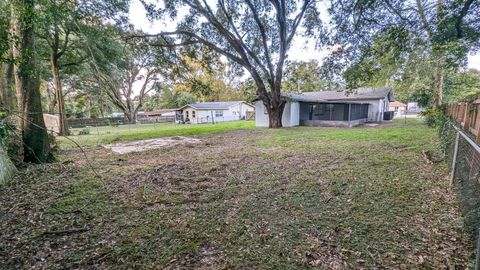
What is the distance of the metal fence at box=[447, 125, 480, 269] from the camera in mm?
2268

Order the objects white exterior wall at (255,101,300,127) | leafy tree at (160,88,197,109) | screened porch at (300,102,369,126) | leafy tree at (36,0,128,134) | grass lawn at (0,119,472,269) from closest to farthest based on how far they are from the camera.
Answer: grass lawn at (0,119,472,269) → leafy tree at (36,0,128,134) → screened porch at (300,102,369,126) → white exterior wall at (255,101,300,127) → leafy tree at (160,88,197,109)

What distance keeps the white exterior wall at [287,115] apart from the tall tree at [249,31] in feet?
6.89

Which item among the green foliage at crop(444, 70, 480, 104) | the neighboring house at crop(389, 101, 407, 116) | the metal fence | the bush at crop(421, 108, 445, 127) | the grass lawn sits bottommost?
the grass lawn

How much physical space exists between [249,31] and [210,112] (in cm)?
1870

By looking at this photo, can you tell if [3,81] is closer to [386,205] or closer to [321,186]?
[321,186]

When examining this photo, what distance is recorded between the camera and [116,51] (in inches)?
471

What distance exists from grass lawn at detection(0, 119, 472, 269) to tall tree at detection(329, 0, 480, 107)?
4.19 meters

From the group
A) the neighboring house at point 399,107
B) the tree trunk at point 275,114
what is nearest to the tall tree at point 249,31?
the tree trunk at point 275,114

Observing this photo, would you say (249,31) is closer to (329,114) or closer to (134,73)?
(329,114)

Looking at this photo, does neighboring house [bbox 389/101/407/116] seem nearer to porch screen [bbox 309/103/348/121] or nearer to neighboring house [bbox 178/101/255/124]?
neighboring house [bbox 178/101/255/124]

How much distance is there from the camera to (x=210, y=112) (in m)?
31.6

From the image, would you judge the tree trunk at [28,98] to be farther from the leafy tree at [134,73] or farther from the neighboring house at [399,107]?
the neighboring house at [399,107]

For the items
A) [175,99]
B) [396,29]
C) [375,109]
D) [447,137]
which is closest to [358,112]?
[375,109]

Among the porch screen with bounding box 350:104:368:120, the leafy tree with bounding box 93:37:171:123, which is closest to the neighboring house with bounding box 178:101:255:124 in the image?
the leafy tree with bounding box 93:37:171:123
